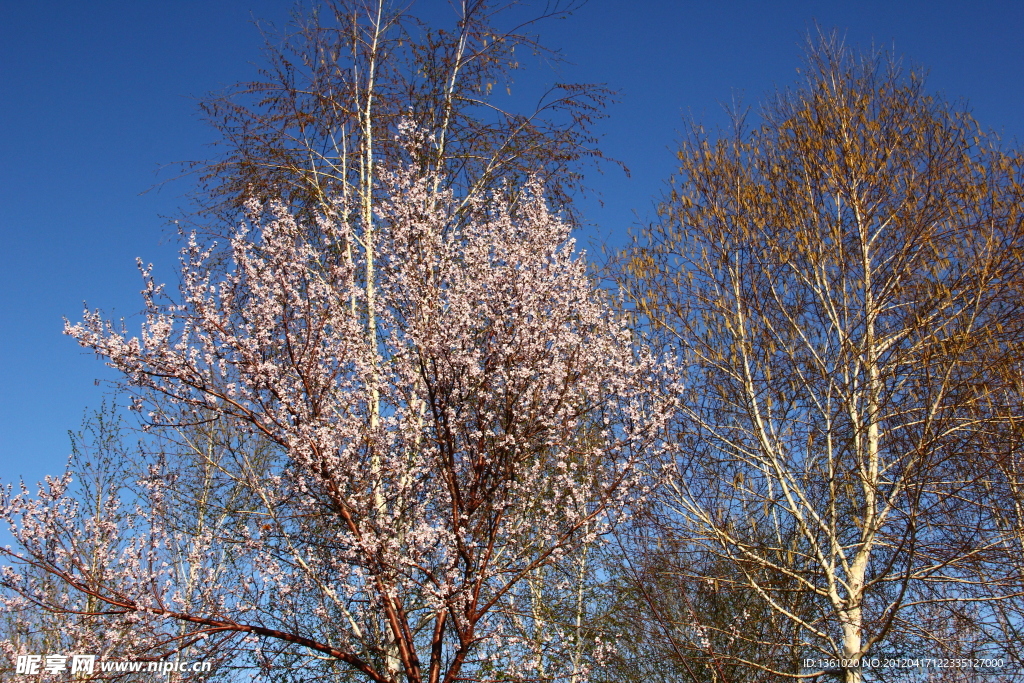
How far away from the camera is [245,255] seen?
547cm

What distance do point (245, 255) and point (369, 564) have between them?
250 cm

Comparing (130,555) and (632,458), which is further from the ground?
(632,458)

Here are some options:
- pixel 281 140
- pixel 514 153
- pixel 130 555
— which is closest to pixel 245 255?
pixel 130 555

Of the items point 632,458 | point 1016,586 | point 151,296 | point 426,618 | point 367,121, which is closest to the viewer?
point 151,296

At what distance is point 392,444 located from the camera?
5.29 m

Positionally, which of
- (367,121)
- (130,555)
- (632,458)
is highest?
(367,121)

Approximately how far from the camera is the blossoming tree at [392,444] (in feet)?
16.2

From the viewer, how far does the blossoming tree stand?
195 inches

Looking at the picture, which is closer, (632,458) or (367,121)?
(632,458)

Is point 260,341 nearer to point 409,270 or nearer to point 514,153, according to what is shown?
point 409,270

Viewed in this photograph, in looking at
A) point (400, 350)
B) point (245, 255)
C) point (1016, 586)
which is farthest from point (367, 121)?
point (1016, 586)

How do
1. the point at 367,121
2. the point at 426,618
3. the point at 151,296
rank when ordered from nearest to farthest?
the point at 151,296 < the point at 426,618 < the point at 367,121

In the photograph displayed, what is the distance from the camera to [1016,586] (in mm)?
6801

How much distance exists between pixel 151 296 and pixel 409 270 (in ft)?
5.93
